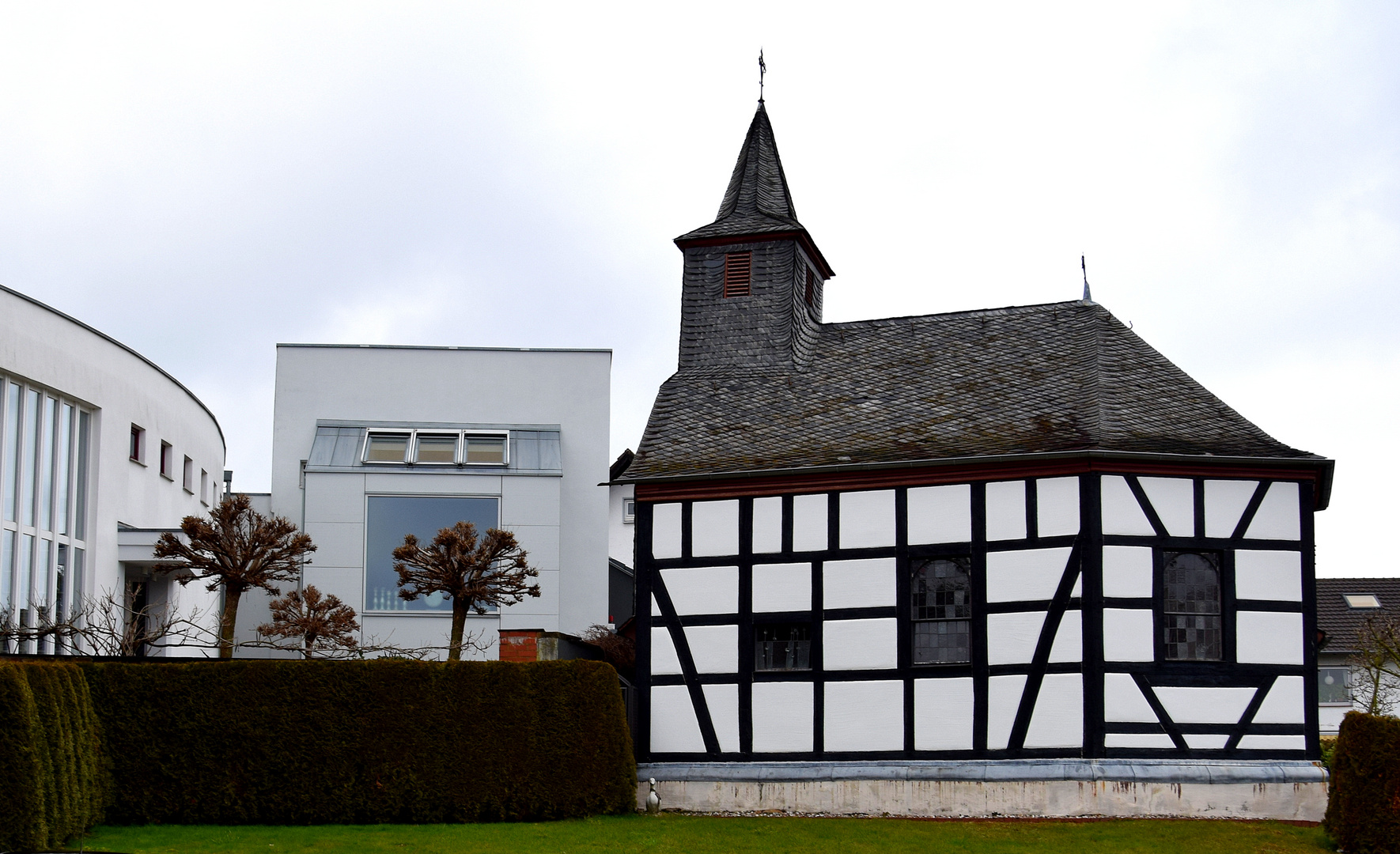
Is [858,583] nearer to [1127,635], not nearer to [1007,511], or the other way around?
[1007,511]

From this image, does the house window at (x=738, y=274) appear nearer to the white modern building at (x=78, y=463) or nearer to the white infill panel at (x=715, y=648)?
the white infill panel at (x=715, y=648)

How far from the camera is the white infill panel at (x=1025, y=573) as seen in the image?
64.1 ft

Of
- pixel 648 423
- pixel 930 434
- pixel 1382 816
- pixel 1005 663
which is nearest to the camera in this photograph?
pixel 1382 816

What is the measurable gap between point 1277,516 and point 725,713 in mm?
8090

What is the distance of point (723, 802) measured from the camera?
20.3 metres

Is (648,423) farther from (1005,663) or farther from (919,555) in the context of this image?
(1005,663)

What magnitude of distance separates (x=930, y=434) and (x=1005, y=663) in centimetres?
347

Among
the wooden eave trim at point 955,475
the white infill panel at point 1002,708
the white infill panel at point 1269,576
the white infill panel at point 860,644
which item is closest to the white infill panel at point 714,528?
the wooden eave trim at point 955,475

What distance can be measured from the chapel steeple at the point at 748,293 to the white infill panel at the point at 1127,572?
6.74 meters

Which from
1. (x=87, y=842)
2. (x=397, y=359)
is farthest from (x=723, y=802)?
(x=397, y=359)

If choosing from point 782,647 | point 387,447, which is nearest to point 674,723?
point 782,647

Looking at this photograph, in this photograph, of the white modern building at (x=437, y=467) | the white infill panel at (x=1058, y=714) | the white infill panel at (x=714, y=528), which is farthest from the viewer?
the white modern building at (x=437, y=467)

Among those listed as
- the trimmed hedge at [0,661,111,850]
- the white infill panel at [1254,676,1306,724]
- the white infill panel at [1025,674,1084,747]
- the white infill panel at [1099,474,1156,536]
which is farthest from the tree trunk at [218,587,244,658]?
the white infill panel at [1254,676,1306,724]

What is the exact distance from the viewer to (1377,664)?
30250 millimetres
